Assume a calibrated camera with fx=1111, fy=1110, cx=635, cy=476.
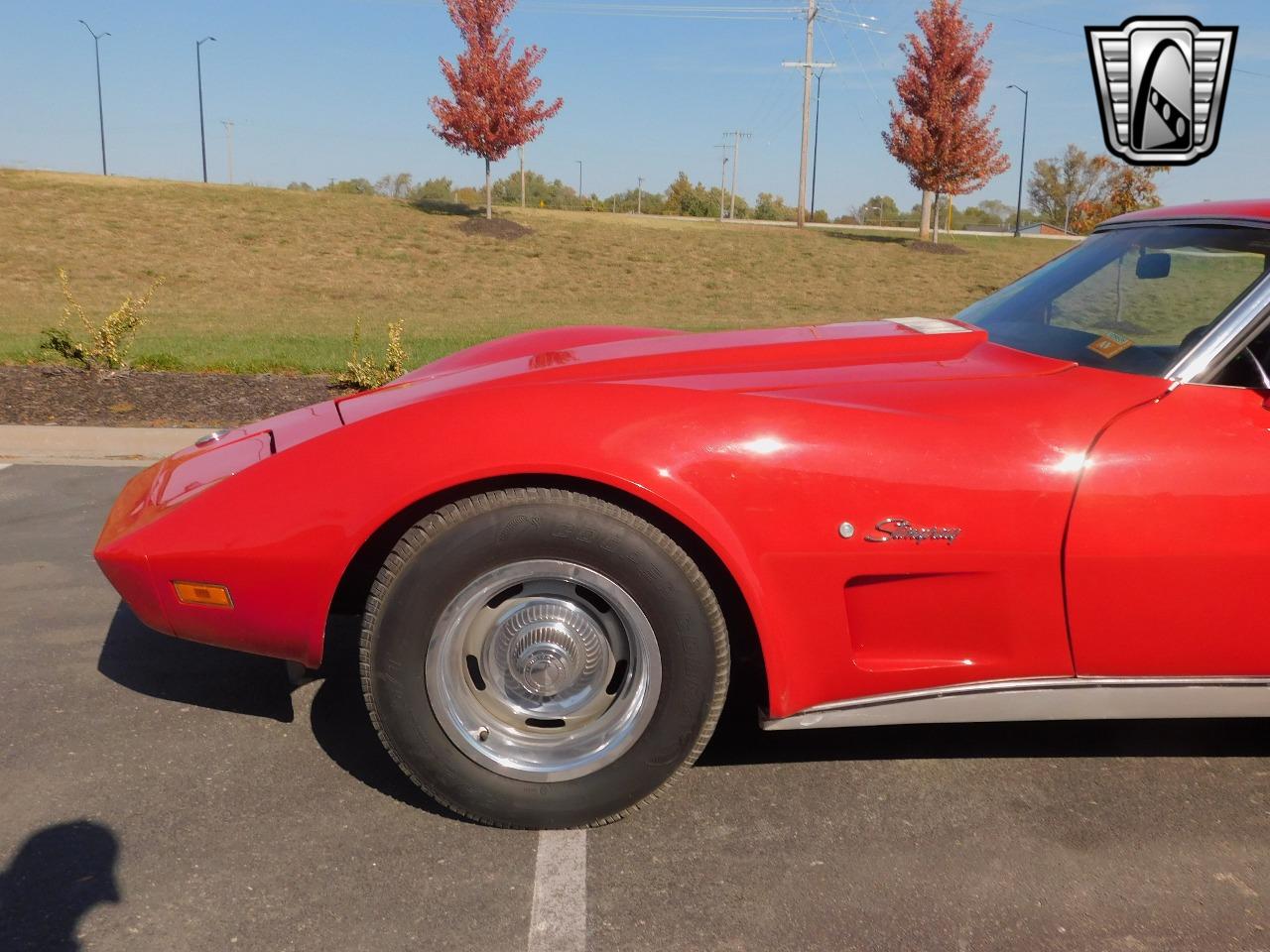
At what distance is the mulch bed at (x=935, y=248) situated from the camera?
3441cm

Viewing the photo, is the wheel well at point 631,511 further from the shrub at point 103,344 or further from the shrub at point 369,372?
the shrub at point 103,344

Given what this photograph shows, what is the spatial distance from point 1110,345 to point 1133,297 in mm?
356

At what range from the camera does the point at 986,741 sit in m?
3.10

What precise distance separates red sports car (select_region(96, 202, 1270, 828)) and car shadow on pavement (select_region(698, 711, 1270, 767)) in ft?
1.61

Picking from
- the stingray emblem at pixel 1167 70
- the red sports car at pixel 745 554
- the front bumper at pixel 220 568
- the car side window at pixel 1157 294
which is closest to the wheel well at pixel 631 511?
the red sports car at pixel 745 554

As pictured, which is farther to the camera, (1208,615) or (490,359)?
(490,359)

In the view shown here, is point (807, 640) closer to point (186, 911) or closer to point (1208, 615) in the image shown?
point (1208, 615)

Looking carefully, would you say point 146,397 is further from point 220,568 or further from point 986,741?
point 986,741

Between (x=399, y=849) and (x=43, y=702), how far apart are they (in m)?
1.44

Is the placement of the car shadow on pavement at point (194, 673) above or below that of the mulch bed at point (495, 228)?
below

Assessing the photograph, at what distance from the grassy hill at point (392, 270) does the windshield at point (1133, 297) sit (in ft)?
30.9

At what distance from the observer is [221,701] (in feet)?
10.8

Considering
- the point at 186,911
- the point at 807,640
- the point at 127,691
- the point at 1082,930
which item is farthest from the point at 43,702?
the point at 1082,930

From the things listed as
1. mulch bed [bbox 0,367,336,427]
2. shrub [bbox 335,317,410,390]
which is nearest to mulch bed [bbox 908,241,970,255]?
shrub [bbox 335,317,410,390]
